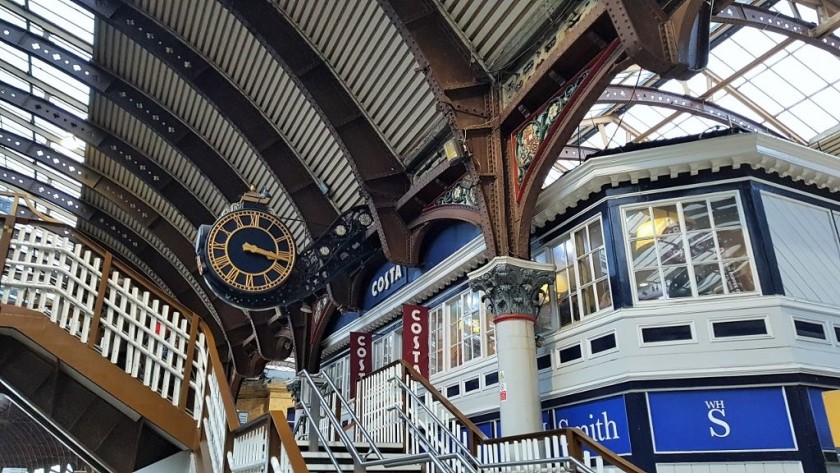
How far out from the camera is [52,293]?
7.84 m

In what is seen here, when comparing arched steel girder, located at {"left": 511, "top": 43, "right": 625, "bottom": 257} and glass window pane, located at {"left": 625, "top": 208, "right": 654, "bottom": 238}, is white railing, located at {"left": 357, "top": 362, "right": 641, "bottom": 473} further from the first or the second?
glass window pane, located at {"left": 625, "top": 208, "right": 654, "bottom": 238}

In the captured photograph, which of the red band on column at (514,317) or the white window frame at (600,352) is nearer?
the white window frame at (600,352)

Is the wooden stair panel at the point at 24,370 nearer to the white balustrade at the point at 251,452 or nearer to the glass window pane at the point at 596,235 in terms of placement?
the white balustrade at the point at 251,452

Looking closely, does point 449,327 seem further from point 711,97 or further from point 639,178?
point 711,97

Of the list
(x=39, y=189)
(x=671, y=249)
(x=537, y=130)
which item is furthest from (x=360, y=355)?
(x=39, y=189)

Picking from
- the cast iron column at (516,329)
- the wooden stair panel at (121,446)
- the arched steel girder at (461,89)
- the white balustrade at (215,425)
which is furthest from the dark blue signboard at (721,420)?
the wooden stair panel at (121,446)

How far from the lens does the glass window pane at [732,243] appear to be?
9.15 meters

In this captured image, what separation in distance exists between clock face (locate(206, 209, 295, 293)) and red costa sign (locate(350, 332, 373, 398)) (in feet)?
11.7

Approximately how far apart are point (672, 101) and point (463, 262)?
10.2 metres

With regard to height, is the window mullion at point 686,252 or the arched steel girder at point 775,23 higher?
the arched steel girder at point 775,23

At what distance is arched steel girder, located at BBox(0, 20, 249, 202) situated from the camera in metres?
17.9

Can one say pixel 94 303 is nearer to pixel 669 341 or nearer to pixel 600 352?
pixel 600 352

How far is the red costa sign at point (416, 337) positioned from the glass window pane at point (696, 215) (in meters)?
6.14

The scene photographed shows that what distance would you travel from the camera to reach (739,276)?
9.03 m
